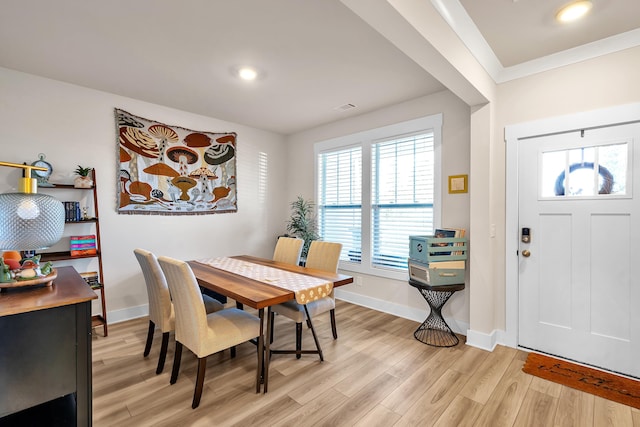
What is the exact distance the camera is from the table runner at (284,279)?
2.15 metres

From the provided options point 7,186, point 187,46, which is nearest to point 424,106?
point 187,46

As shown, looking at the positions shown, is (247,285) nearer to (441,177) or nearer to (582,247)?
(441,177)

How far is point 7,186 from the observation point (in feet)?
9.27

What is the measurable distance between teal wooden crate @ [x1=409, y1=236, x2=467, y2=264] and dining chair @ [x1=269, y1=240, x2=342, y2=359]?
795 millimetres

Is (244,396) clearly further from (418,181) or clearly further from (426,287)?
(418,181)

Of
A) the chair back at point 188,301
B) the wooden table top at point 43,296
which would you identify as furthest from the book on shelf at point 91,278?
the wooden table top at point 43,296

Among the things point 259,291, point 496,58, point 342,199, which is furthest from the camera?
point 342,199

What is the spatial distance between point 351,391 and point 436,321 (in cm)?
151

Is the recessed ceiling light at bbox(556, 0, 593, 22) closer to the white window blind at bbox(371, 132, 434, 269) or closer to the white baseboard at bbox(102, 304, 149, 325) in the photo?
the white window blind at bbox(371, 132, 434, 269)

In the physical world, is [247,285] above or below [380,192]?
below

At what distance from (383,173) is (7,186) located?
3856mm

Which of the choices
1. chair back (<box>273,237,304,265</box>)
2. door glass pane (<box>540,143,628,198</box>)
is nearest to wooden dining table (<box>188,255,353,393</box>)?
chair back (<box>273,237,304,265</box>)

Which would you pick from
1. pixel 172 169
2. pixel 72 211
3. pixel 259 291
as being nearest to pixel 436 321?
pixel 259 291

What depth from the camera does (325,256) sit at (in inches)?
122
